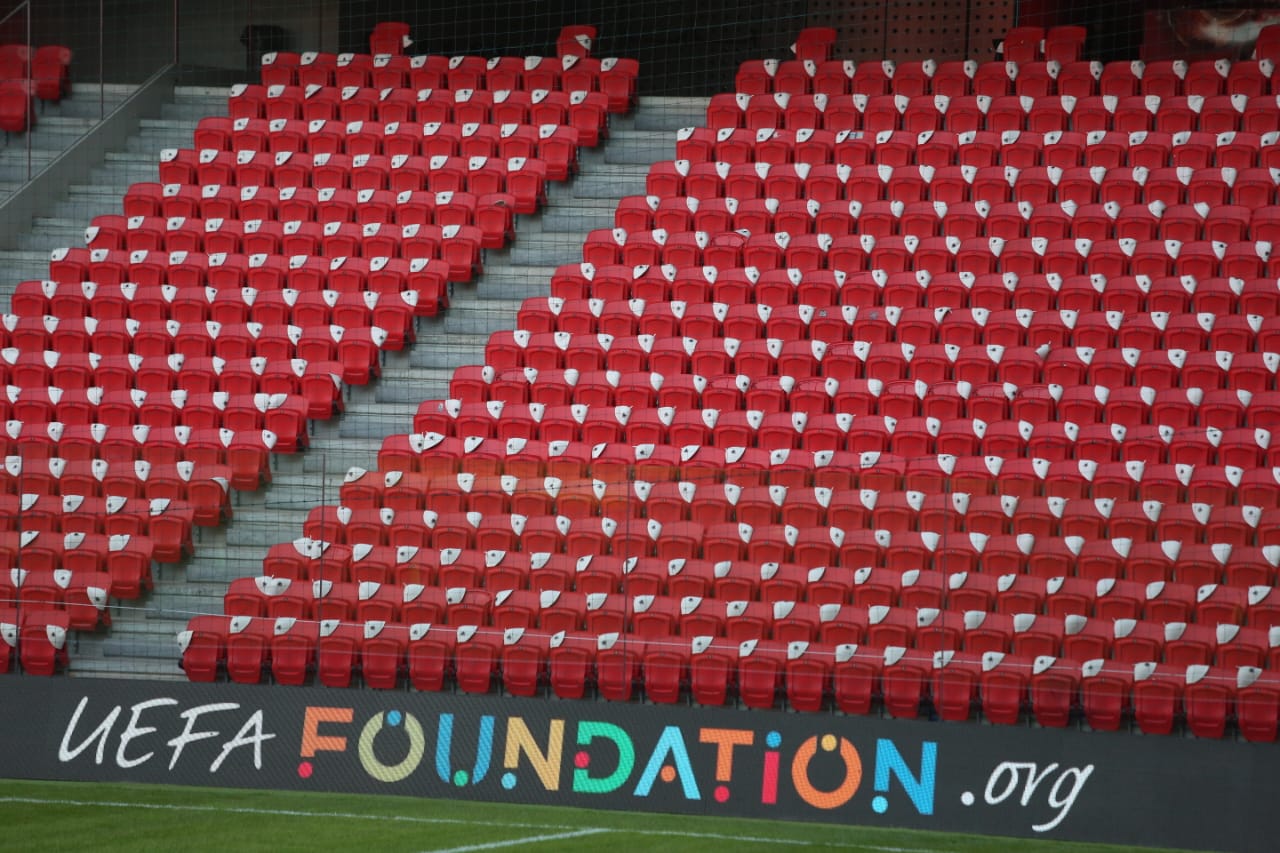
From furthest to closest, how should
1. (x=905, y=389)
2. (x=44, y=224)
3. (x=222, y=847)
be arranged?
(x=44, y=224) < (x=905, y=389) < (x=222, y=847)

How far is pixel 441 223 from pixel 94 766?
6.12 meters

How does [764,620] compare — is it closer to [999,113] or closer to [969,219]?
[969,219]

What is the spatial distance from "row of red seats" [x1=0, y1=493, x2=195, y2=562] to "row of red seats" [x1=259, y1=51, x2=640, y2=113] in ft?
22.7

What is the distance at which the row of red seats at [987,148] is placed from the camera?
1452cm

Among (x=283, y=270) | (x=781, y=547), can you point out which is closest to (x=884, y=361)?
(x=781, y=547)

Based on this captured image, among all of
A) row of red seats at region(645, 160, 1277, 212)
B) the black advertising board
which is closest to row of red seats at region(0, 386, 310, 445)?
the black advertising board

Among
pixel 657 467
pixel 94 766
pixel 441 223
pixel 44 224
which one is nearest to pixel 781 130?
pixel 441 223

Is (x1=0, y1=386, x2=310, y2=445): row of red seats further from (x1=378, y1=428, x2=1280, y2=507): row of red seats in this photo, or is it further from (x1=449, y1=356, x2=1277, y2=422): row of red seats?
(x1=449, y1=356, x2=1277, y2=422): row of red seats

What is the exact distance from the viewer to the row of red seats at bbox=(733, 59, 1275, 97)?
15.5 m

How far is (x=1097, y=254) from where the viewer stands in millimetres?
13711

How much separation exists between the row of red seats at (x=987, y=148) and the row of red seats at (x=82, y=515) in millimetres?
6493

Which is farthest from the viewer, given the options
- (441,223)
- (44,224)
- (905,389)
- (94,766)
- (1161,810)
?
(44,224)

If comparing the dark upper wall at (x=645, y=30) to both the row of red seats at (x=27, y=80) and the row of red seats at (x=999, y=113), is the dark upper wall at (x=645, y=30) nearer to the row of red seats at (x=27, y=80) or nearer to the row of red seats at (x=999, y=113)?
the row of red seats at (x=999, y=113)

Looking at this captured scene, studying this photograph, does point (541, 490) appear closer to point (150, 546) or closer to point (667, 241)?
point (150, 546)
